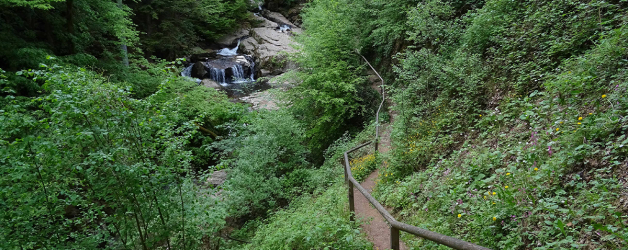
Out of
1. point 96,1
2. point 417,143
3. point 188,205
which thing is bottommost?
point 188,205

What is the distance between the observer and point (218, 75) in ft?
76.5

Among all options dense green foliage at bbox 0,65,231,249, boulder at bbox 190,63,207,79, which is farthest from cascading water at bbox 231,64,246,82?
dense green foliage at bbox 0,65,231,249

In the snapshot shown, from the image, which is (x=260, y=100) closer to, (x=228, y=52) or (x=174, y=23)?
(x=174, y=23)

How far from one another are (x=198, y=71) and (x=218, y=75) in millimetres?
1572

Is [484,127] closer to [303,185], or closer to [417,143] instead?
[417,143]

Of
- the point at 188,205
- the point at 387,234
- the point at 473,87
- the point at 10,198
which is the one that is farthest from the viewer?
the point at 473,87

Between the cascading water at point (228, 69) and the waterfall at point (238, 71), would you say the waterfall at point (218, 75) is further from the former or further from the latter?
the waterfall at point (238, 71)

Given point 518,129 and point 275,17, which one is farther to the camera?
point 275,17

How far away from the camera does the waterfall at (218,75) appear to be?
23167 mm

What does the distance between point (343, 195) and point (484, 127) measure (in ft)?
10.3

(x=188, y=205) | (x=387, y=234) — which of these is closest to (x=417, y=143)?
(x=387, y=234)

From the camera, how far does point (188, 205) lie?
17.0 feet

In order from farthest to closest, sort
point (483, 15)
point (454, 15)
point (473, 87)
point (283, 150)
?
point (283, 150)
point (454, 15)
point (483, 15)
point (473, 87)

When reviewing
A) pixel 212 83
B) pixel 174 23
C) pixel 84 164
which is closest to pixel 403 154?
pixel 84 164
